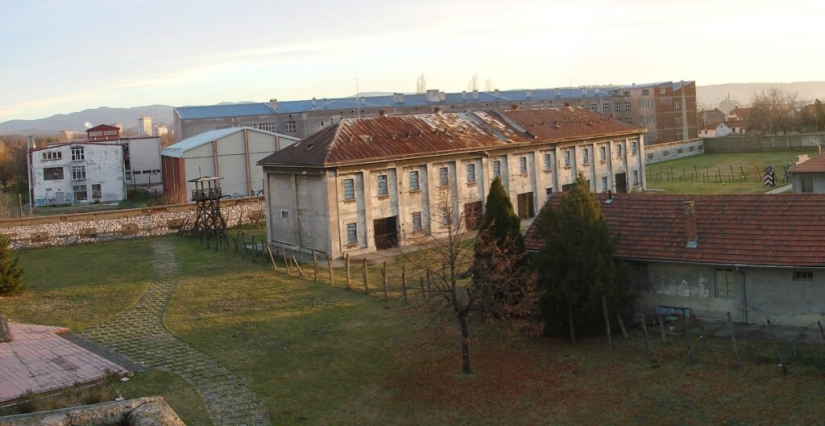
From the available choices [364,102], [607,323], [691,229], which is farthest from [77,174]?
[691,229]

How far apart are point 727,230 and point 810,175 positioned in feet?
59.1

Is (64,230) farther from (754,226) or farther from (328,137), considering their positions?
(754,226)

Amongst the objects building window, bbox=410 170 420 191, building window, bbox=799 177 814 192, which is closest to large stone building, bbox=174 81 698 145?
building window, bbox=410 170 420 191

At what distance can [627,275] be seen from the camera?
23578 millimetres

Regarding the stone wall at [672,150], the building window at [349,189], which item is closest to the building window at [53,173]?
the building window at [349,189]

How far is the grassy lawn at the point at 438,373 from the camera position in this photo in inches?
695

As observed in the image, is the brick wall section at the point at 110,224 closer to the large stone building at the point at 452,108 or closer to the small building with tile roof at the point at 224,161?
the small building with tile roof at the point at 224,161

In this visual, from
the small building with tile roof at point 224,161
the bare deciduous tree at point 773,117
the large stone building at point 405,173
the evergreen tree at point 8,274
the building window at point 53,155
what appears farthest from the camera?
the bare deciduous tree at point 773,117

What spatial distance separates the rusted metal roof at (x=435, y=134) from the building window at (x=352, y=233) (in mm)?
3220

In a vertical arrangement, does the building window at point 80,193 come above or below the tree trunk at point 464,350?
above

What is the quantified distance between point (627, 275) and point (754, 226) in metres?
3.92

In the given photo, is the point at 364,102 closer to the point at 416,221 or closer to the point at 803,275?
the point at 416,221

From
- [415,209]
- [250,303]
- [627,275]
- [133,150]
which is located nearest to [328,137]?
[415,209]

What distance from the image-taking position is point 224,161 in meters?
61.5
